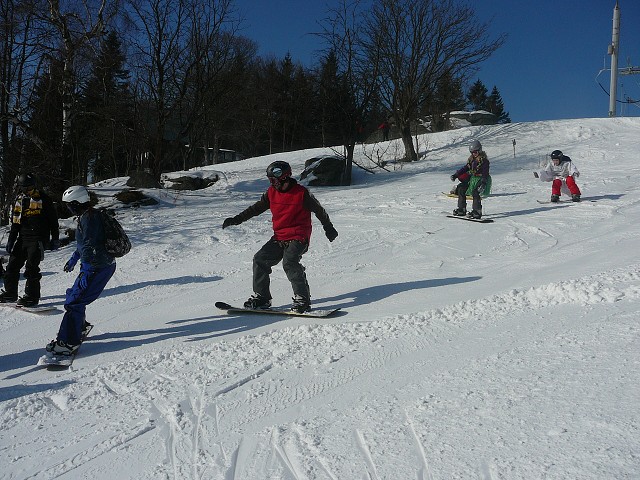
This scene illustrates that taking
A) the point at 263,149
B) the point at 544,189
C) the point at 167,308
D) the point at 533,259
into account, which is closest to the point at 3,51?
the point at 167,308

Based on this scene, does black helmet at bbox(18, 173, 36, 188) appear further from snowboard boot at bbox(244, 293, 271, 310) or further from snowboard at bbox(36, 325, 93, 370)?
snowboard boot at bbox(244, 293, 271, 310)

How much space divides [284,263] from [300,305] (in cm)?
50

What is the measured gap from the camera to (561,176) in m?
12.6

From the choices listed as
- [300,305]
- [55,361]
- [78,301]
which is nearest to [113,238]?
[78,301]

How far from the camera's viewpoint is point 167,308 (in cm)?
661

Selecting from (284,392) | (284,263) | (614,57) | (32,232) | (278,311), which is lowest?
(284,392)

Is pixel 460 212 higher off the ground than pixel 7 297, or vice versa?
pixel 460 212

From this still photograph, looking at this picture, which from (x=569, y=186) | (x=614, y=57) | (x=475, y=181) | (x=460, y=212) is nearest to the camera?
(x=475, y=181)

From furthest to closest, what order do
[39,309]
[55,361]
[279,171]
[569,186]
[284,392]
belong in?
[569,186]
[39,309]
[279,171]
[55,361]
[284,392]

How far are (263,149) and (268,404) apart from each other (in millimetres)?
42838

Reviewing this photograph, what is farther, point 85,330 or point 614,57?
point 614,57

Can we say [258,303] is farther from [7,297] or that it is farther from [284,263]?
[7,297]

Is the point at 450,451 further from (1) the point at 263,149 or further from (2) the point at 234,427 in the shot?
(1) the point at 263,149

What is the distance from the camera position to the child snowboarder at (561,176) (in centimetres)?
1244
